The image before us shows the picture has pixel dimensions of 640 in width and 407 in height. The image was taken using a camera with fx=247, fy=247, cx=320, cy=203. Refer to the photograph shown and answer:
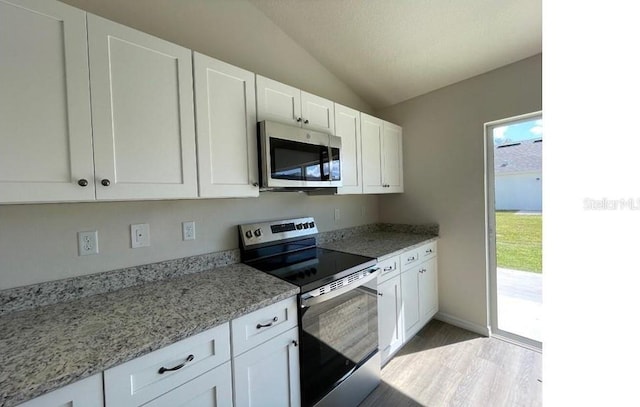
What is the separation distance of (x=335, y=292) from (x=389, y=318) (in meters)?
0.77

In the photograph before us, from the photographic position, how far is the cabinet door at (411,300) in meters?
2.08

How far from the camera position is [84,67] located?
0.94m

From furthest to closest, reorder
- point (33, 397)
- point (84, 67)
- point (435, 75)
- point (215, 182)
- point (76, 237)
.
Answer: point (435, 75) < point (215, 182) < point (76, 237) < point (84, 67) < point (33, 397)

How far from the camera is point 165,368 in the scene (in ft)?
2.77

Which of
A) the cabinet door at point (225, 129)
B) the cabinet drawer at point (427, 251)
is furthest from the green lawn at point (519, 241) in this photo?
the cabinet door at point (225, 129)

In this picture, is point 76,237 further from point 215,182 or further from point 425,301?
point 425,301

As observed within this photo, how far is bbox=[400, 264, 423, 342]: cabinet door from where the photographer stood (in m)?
2.08

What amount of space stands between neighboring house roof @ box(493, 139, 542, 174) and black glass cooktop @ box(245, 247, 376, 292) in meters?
1.58

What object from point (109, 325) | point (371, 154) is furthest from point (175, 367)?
point (371, 154)

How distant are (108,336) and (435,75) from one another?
9.26 feet
